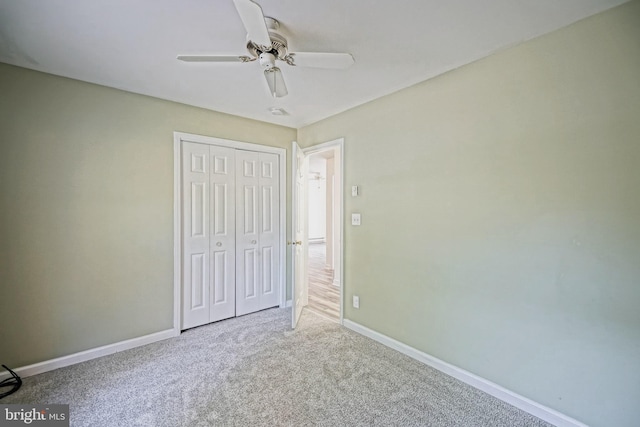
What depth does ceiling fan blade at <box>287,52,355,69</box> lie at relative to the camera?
1.69 metres

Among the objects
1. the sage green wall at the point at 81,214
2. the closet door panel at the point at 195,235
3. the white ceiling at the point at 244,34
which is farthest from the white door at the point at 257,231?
the white ceiling at the point at 244,34

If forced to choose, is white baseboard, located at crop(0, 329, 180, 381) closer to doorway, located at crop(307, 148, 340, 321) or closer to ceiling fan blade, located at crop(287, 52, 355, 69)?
doorway, located at crop(307, 148, 340, 321)

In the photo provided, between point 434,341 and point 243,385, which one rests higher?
point 434,341

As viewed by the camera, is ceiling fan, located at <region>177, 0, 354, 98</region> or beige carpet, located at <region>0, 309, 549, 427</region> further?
beige carpet, located at <region>0, 309, 549, 427</region>

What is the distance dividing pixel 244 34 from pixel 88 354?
3.06m

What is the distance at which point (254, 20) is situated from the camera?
134cm

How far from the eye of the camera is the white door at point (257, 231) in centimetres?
→ 351

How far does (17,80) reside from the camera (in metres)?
2.23

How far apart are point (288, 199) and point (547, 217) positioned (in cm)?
288

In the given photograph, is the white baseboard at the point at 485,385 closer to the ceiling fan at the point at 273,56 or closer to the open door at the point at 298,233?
the open door at the point at 298,233

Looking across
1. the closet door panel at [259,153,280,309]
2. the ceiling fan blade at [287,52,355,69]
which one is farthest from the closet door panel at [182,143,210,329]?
the ceiling fan blade at [287,52,355,69]

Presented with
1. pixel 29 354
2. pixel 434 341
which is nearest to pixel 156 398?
pixel 29 354

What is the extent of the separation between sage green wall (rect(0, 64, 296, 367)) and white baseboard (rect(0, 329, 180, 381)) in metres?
0.05

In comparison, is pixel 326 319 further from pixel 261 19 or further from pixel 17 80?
pixel 17 80
